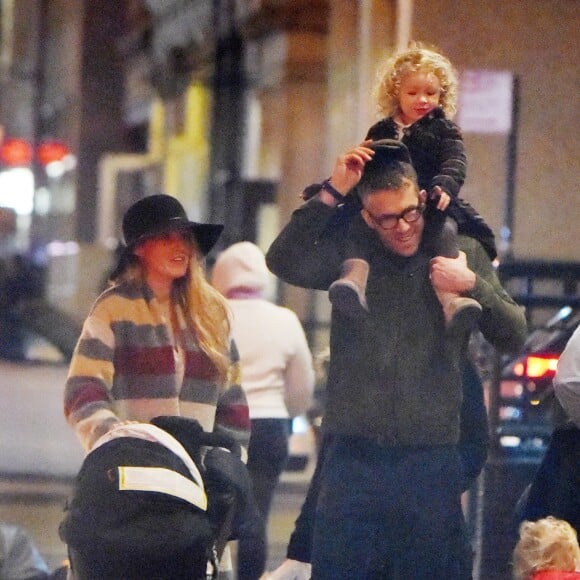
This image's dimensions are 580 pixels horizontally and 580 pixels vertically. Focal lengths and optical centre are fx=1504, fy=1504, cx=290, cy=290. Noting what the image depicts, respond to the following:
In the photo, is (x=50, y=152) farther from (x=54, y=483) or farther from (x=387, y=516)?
(x=387, y=516)

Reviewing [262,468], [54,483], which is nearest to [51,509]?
[54,483]

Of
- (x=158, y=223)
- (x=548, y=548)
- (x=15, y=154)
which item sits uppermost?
(x=15, y=154)

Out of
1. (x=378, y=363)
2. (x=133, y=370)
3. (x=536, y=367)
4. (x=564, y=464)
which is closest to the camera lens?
(x=378, y=363)

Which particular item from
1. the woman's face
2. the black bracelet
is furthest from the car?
the black bracelet

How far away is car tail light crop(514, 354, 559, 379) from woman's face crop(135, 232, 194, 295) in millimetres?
1800

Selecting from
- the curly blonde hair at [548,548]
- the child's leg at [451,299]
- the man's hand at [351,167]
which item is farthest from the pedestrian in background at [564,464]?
the man's hand at [351,167]

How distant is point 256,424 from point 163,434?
94.0 inches

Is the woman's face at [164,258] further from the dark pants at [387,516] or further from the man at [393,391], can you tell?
the dark pants at [387,516]

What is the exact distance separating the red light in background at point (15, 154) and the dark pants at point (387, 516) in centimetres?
1842

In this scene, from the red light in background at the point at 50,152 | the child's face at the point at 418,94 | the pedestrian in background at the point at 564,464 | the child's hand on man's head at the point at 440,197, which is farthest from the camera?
the red light in background at the point at 50,152

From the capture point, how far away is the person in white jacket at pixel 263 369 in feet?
21.6

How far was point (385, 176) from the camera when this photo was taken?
4.16 meters

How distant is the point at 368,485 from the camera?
13.6 feet

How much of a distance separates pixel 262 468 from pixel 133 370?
217 centimetres
